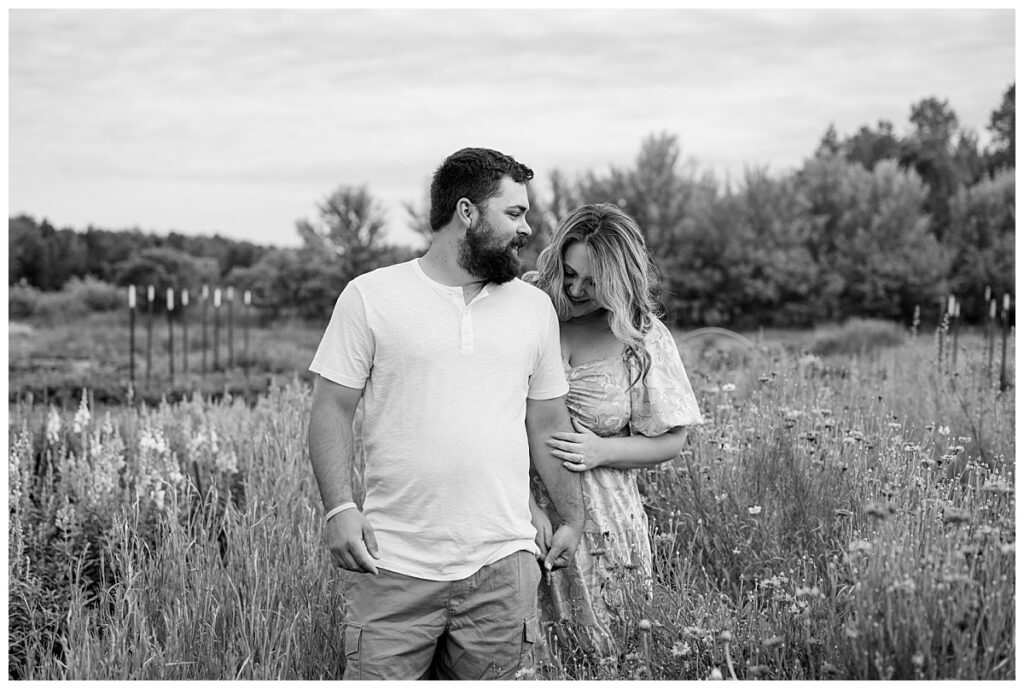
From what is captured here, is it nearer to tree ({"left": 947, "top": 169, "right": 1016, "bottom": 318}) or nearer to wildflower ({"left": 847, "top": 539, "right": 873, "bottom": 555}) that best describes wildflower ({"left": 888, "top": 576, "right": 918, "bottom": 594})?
wildflower ({"left": 847, "top": 539, "right": 873, "bottom": 555})

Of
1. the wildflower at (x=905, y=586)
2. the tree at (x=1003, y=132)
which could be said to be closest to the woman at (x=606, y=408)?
the wildflower at (x=905, y=586)

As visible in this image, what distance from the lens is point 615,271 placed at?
9.23ft

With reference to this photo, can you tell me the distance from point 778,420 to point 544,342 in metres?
1.95

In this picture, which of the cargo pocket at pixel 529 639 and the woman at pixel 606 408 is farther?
the woman at pixel 606 408

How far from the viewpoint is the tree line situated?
31.5m

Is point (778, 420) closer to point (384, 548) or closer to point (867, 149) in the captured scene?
point (384, 548)

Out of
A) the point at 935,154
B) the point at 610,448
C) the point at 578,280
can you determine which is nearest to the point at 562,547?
the point at 610,448

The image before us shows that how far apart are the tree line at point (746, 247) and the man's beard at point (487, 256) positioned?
1068 inches

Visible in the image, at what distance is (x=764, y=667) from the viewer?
2213mm

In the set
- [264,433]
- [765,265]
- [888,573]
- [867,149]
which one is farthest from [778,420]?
[867,149]

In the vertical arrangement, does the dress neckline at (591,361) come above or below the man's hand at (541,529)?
above

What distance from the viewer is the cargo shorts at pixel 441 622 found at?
2557mm

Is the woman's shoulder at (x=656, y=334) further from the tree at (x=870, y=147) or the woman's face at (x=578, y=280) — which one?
the tree at (x=870, y=147)

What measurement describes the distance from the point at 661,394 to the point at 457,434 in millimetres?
716
